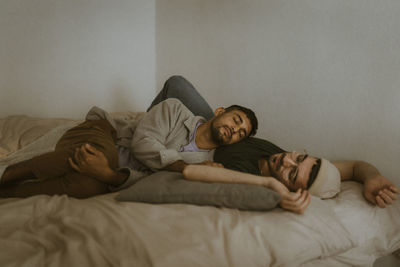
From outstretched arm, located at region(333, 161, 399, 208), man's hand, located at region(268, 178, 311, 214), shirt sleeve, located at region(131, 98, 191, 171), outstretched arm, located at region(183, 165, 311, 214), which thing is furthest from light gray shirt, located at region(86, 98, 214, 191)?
outstretched arm, located at region(333, 161, 399, 208)

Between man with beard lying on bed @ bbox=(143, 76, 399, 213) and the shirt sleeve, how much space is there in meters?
0.23

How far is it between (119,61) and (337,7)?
1.80m

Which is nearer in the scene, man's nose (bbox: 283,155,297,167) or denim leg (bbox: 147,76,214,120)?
man's nose (bbox: 283,155,297,167)

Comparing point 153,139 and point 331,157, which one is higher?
point 153,139

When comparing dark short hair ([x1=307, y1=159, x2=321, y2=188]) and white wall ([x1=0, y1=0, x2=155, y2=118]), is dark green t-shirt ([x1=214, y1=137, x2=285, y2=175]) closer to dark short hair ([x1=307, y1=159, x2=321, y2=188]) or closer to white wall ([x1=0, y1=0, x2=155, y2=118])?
dark short hair ([x1=307, y1=159, x2=321, y2=188])

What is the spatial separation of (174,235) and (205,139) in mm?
774

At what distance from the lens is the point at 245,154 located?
1.47 m

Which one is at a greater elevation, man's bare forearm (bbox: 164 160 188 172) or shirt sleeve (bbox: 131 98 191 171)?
shirt sleeve (bbox: 131 98 191 171)

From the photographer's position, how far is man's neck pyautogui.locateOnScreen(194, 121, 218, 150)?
5.07 feet

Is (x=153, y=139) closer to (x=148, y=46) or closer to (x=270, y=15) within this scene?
(x=270, y=15)

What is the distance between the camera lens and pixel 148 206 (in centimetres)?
94

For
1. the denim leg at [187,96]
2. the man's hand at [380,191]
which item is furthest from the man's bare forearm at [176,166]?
the man's hand at [380,191]

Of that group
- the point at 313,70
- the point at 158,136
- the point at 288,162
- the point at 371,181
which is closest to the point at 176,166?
the point at 158,136

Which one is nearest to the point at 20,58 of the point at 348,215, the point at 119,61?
the point at 119,61
